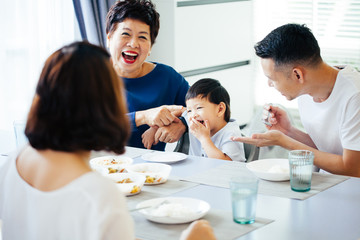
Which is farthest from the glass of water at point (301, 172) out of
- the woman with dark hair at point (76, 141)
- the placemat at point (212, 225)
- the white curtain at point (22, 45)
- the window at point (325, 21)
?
the window at point (325, 21)

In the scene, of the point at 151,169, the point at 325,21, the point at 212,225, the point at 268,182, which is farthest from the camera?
the point at 325,21

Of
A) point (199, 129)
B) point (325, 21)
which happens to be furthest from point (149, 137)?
point (325, 21)

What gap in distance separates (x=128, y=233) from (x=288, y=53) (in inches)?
50.5

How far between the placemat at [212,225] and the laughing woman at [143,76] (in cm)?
106

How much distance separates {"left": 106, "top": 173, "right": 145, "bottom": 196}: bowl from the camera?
67.8 inches

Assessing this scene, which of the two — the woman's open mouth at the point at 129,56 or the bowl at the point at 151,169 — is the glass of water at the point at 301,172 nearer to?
the bowl at the point at 151,169

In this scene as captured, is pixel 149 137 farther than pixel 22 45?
No

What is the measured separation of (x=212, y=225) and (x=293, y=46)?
938 millimetres

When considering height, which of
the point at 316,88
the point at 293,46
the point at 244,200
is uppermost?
the point at 293,46

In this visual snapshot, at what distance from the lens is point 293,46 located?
7.00 ft

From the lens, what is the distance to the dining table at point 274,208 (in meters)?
1.43

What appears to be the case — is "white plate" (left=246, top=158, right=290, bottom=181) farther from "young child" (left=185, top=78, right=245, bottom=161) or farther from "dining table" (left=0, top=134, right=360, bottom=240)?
"young child" (left=185, top=78, right=245, bottom=161)

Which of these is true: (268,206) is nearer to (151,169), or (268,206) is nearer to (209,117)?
(151,169)

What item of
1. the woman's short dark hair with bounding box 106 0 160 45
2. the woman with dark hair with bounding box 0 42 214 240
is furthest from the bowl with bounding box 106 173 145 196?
the woman's short dark hair with bounding box 106 0 160 45
